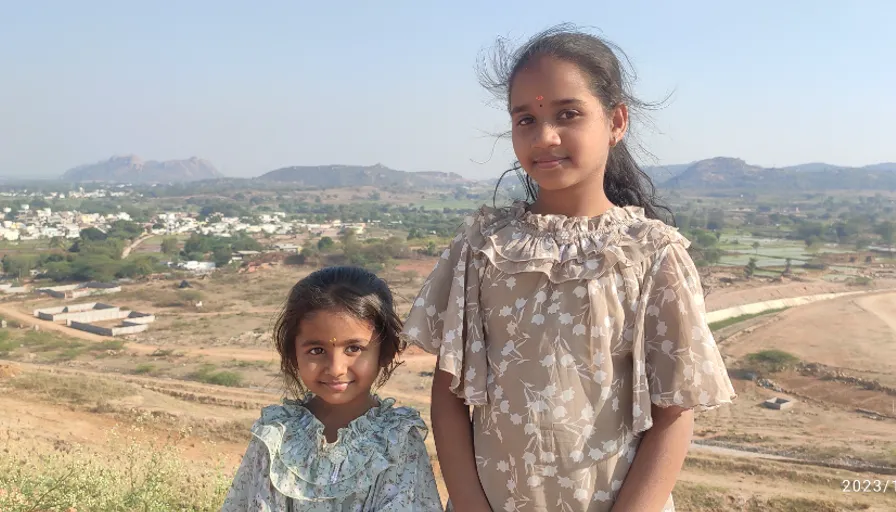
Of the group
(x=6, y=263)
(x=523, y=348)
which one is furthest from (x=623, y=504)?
(x=6, y=263)

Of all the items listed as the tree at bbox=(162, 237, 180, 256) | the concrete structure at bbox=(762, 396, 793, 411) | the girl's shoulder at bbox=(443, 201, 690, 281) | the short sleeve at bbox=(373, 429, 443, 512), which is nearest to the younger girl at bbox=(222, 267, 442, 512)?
the short sleeve at bbox=(373, 429, 443, 512)

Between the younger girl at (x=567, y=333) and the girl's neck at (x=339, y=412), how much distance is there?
0.32 metres

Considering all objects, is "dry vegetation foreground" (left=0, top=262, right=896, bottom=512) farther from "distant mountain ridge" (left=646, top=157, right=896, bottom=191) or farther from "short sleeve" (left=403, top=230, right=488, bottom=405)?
"distant mountain ridge" (left=646, top=157, right=896, bottom=191)

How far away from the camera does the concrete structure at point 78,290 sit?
28.7 metres

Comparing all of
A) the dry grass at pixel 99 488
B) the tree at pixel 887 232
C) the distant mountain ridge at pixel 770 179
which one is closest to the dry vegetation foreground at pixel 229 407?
the dry grass at pixel 99 488

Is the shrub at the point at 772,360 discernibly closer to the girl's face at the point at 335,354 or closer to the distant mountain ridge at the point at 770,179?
the girl's face at the point at 335,354

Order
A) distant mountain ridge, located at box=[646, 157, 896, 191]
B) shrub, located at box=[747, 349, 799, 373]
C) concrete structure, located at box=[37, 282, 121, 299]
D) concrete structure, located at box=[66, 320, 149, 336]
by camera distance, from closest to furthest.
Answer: shrub, located at box=[747, 349, 799, 373] → concrete structure, located at box=[66, 320, 149, 336] → concrete structure, located at box=[37, 282, 121, 299] → distant mountain ridge, located at box=[646, 157, 896, 191]

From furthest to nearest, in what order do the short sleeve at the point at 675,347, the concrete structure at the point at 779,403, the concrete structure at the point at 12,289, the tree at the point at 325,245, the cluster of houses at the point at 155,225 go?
1. the cluster of houses at the point at 155,225
2. the tree at the point at 325,245
3. the concrete structure at the point at 12,289
4. the concrete structure at the point at 779,403
5. the short sleeve at the point at 675,347

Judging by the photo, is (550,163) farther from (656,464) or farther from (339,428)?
(339,428)

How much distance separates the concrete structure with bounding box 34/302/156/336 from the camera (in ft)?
71.4

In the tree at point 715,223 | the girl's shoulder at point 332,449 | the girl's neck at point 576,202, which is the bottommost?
the tree at point 715,223

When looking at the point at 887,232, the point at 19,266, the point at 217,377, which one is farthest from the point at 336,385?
the point at 887,232

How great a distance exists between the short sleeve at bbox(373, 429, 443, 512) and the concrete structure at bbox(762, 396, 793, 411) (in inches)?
610

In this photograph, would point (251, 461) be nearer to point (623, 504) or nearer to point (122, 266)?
point (623, 504)
